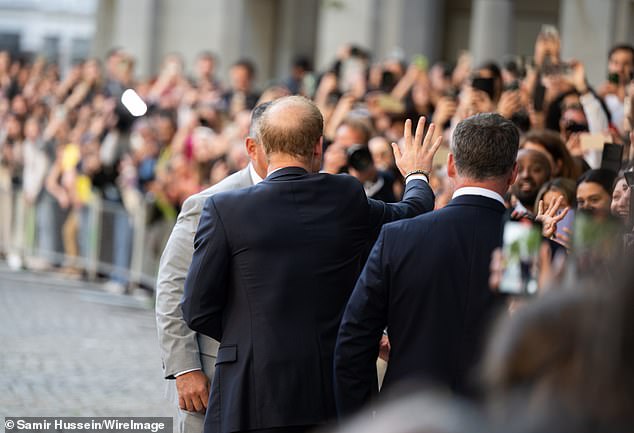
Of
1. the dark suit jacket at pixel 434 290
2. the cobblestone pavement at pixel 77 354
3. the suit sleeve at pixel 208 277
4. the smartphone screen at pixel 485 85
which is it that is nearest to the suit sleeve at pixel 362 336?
the dark suit jacket at pixel 434 290

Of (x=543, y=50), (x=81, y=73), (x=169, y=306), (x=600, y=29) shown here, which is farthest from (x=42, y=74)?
(x=169, y=306)

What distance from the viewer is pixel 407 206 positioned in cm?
523

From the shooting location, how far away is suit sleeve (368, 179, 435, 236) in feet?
17.0

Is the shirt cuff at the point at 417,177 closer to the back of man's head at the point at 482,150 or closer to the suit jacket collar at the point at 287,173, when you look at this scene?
the suit jacket collar at the point at 287,173

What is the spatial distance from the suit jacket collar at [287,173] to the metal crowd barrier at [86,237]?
32.0 feet

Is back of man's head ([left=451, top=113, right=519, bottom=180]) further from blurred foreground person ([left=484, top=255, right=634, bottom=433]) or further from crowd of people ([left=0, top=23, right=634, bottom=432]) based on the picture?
blurred foreground person ([left=484, top=255, right=634, bottom=433])

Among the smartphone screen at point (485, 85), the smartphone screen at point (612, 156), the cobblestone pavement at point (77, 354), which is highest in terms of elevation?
the smartphone screen at point (485, 85)

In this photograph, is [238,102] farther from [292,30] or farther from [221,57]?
[292,30]

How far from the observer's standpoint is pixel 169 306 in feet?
18.1

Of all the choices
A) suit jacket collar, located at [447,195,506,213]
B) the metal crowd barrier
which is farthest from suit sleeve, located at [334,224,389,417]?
the metal crowd barrier

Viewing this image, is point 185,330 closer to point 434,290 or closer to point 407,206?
point 407,206

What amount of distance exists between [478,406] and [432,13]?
22406 mm

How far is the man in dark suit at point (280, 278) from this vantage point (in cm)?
491

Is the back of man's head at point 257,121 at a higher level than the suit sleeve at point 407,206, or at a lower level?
higher
